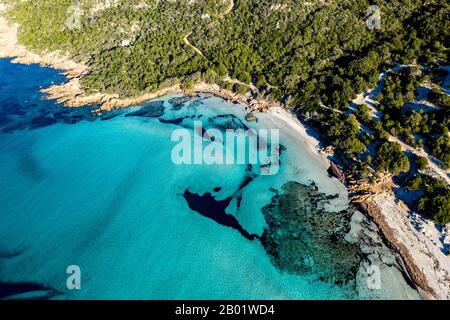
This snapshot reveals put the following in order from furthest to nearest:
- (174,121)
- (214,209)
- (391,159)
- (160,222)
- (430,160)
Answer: (174,121) → (214,209) → (430,160) → (391,159) → (160,222)

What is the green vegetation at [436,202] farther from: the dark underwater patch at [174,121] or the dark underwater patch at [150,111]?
the dark underwater patch at [150,111]

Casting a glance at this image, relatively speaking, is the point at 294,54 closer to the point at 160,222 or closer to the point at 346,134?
the point at 346,134

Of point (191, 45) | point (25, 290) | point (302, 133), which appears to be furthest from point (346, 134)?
point (25, 290)

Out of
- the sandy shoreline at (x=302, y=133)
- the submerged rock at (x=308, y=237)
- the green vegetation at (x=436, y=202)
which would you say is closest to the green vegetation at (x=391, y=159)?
the green vegetation at (x=436, y=202)

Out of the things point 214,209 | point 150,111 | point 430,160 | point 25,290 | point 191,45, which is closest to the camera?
point 25,290

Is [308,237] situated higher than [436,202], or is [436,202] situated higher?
[436,202]

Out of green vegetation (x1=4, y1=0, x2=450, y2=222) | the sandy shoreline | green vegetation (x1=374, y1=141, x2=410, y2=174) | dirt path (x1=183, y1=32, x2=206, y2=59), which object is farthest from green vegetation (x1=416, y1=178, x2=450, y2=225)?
dirt path (x1=183, y1=32, x2=206, y2=59)
